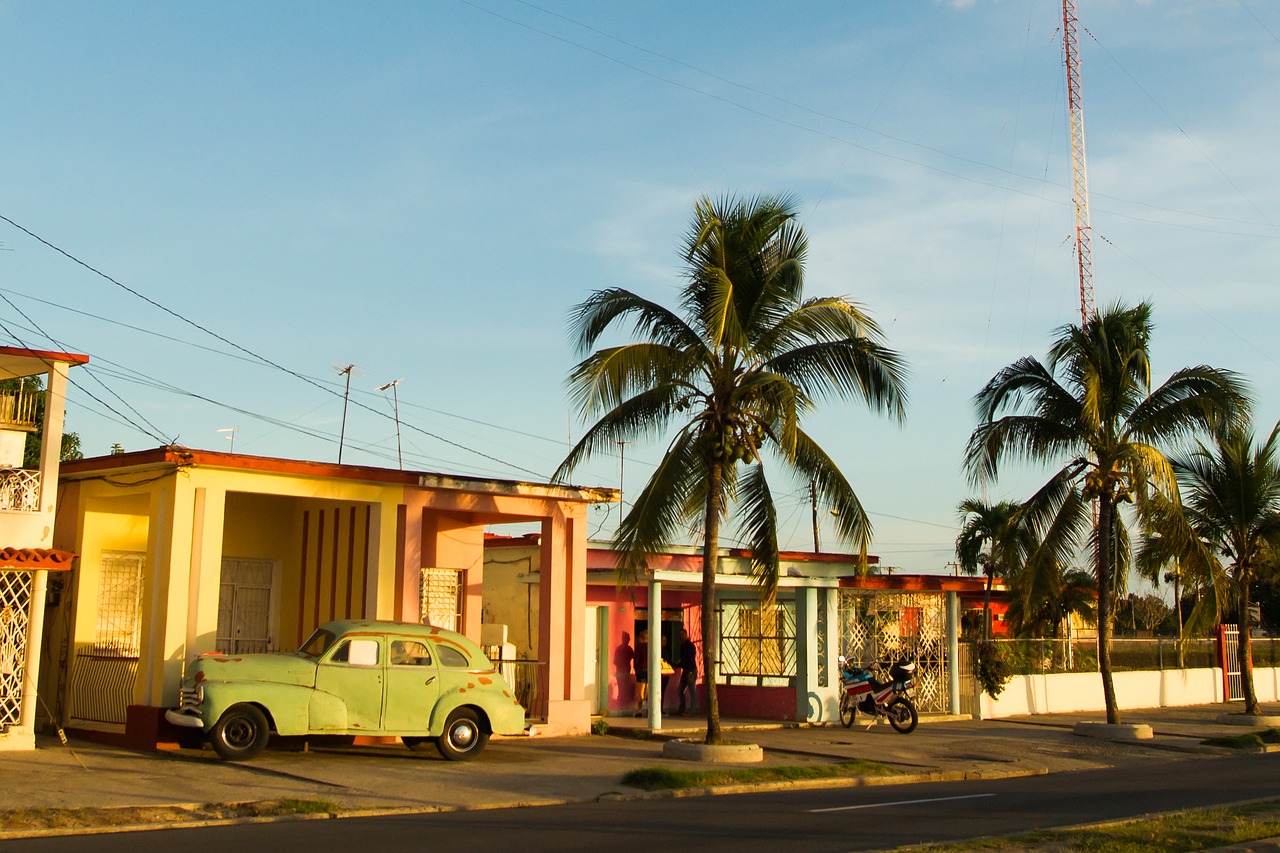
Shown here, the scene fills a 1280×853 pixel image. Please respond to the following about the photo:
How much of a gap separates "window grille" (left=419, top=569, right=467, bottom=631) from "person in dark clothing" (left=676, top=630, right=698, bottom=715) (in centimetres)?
633

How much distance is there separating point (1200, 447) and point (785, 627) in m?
9.36

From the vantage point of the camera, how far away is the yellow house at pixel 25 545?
54.1 ft

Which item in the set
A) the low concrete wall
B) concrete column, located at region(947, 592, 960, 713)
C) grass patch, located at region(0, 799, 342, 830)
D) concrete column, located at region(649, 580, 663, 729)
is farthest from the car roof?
the low concrete wall

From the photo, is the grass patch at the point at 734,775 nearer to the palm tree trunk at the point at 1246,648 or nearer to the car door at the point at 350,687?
the car door at the point at 350,687

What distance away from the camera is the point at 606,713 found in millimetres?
25250

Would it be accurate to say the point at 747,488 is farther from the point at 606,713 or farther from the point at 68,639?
the point at 68,639

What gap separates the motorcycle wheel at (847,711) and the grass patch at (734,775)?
20.2 ft

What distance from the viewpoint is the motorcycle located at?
23500 mm

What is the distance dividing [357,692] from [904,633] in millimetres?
14127

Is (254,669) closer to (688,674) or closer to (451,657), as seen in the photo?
(451,657)

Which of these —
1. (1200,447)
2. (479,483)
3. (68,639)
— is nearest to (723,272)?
(479,483)

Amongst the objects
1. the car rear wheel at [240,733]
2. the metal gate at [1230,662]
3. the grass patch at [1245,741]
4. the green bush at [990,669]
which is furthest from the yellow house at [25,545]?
the metal gate at [1230,662]

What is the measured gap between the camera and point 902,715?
23.5 metres

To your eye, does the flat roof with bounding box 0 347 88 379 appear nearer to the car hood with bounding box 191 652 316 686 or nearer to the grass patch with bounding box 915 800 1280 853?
the car hood with bounding box 191 652 316 686
